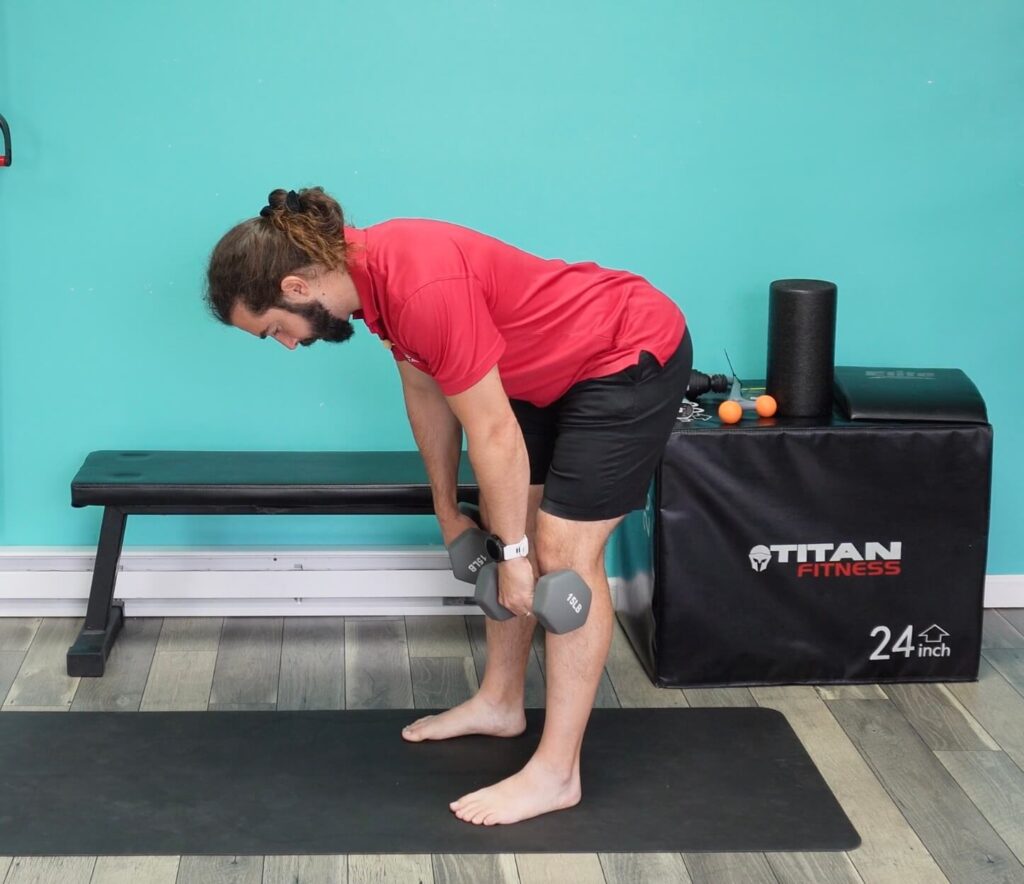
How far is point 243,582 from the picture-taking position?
117 inches

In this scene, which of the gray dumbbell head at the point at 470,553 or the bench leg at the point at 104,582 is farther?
the bench leg at the point at 104,582

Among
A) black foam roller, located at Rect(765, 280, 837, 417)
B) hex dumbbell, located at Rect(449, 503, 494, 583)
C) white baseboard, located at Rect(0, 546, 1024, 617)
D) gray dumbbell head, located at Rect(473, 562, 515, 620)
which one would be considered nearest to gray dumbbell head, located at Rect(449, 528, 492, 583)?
hex dumbbell, located at Rect(449, 503, 494, 583)

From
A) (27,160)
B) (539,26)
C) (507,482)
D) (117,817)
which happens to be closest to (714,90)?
(539,26)

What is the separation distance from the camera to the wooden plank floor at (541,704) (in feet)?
6.68

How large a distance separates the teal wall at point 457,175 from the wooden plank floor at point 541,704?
293 millimetres

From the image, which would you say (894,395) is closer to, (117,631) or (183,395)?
(183,395)

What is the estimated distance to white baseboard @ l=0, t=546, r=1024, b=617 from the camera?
296 centimetres

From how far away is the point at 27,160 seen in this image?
277cm

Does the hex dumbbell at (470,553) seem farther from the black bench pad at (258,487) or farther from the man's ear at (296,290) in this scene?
the man's ear at (296,290)

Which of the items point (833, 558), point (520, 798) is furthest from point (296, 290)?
point (833, 558)

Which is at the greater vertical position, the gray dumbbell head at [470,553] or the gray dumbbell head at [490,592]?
the gray dumbbell head at [470,553]

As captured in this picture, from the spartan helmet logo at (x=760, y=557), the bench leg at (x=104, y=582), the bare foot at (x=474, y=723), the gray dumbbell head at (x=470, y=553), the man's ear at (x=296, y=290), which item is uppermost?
the man's ear at (x=296, y=290)

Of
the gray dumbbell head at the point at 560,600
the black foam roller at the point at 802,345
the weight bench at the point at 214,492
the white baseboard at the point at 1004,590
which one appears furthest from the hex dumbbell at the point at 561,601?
the white baseboard at the point at 1004,590

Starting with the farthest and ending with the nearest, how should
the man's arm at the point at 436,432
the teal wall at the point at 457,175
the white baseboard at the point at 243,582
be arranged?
the white baseboard at the point at 243,582
the teal wall at the point at 457,175
the man's arm at the point at 436,432
